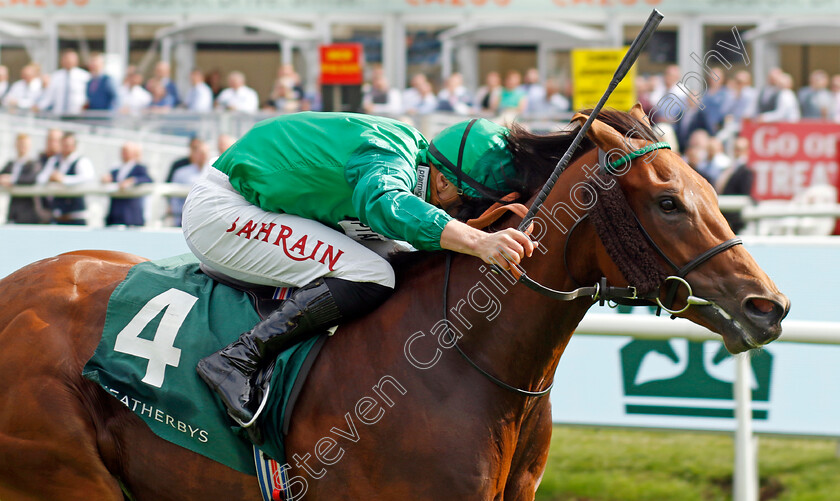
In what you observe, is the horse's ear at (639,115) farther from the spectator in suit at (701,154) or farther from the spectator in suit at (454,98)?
the spectator in suit at (454,98)

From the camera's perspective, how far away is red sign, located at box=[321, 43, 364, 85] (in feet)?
27.0

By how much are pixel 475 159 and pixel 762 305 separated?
98 cm

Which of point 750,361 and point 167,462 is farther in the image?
point 750,361

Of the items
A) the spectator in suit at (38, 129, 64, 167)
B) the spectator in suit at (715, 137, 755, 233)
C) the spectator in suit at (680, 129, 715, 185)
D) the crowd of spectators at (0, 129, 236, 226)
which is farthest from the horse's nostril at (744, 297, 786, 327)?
the spectator in suit at (38, 129, 64, 167)

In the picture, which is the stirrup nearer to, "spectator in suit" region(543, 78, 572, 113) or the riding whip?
the riding whip

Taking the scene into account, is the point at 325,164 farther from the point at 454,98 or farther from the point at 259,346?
the point at 454,98

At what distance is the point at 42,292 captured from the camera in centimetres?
338

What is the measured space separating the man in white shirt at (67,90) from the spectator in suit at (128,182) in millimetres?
3872

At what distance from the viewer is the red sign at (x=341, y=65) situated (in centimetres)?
823

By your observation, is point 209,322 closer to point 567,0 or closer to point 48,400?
point 48,400

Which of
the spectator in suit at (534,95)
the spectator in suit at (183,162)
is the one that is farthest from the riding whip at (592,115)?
the spectator in suit at (534,95)

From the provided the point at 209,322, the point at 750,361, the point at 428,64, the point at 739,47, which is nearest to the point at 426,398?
the point at 209,322

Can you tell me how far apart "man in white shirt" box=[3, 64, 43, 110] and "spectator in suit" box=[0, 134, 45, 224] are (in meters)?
3.88

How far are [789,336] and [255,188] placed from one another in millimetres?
2589
